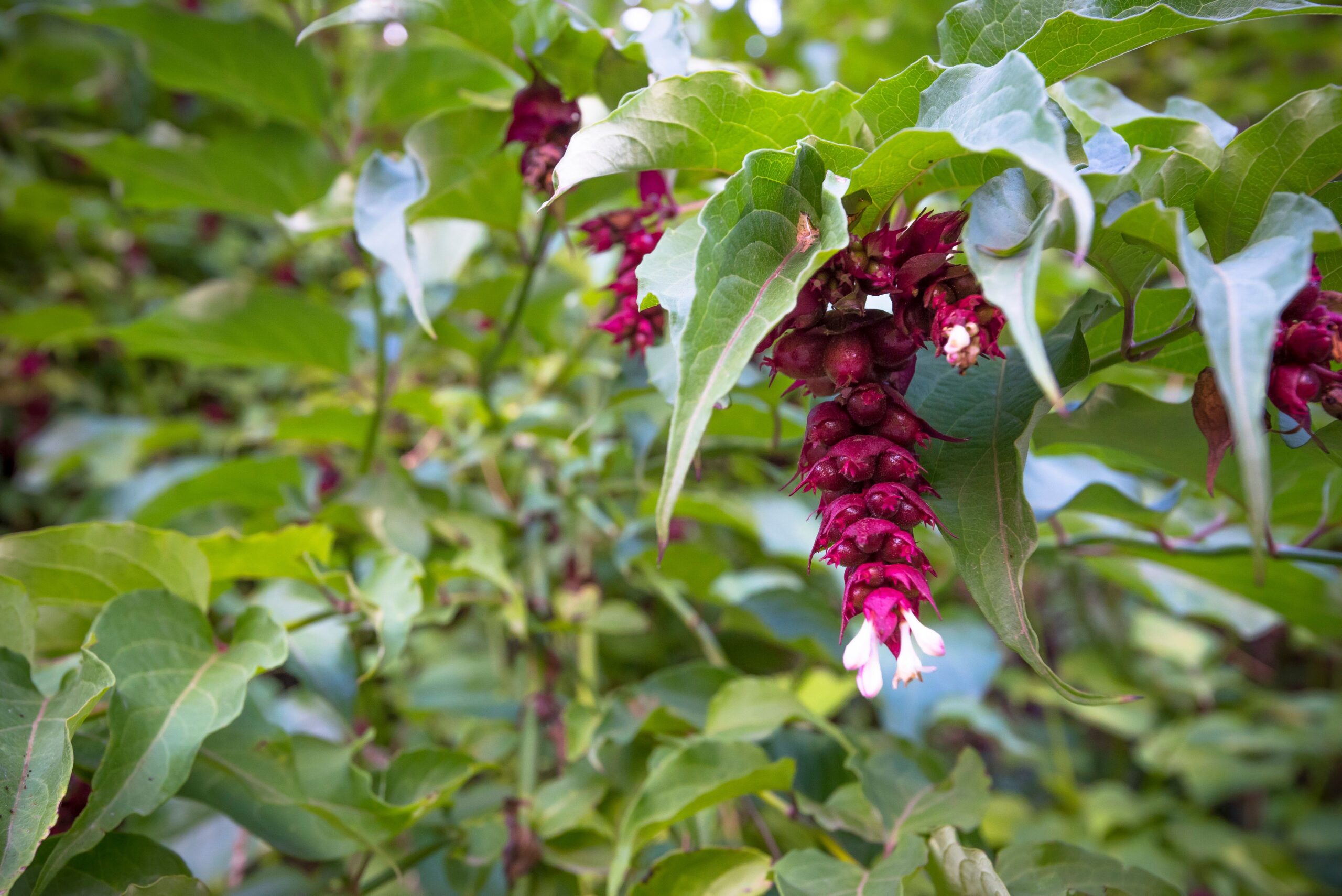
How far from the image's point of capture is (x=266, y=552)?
62cm

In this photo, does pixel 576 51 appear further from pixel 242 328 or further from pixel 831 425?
pixel 242 328

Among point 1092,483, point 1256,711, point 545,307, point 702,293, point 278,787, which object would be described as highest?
point 545,307

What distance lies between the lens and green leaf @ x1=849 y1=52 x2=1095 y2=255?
29cm

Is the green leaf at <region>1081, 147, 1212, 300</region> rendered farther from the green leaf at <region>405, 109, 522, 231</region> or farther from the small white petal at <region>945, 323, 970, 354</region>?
the green leaf at <region>405, 109, 522, 231</region>

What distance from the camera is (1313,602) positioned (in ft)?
2.65

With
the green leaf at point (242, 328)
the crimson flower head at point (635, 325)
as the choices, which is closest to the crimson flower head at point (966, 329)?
the crimson flower head at point (635, 325)

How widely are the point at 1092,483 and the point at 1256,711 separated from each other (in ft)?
4.66

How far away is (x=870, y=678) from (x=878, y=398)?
5.1 inches

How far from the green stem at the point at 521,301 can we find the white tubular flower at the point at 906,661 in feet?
1.40

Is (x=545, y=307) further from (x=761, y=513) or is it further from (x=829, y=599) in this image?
(x=829, y=599)

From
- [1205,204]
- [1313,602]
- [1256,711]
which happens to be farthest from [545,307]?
[1256,711]

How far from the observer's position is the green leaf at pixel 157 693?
17.0 inches

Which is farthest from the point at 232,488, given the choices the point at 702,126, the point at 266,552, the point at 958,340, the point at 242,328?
the point at 958,340

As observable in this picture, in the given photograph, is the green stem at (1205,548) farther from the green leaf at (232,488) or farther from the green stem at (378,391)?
the green leaf at (232,488)
